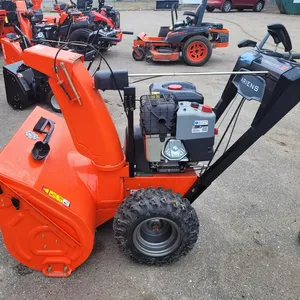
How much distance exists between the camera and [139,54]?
9.09 m

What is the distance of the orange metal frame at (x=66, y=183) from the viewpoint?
2070mm

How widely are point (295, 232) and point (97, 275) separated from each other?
1.75 meters

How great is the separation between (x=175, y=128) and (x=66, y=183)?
2.76 feet

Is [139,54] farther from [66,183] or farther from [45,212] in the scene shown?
[45,212]

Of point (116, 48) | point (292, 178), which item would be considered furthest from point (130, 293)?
point (116, 48)

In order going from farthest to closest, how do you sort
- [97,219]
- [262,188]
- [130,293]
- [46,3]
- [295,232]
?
[46,3] < [262,188] < [295,232] < [97,219] < [130,293]

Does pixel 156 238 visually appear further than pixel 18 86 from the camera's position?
No

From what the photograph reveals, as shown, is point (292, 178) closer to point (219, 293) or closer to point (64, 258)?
point (219, 293)

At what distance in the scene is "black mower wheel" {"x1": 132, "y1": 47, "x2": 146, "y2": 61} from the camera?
898 cm

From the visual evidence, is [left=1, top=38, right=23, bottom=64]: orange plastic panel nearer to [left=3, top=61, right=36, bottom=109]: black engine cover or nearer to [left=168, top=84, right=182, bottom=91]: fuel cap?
[left=3, top=61, right=36, bottom=109]: black engine cover

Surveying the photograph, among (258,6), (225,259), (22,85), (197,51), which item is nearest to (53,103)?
(22,85)

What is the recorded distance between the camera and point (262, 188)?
3508mm

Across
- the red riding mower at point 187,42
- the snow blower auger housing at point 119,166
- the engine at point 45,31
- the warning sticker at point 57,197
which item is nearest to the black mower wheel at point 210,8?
the red riding mower at point 187,42

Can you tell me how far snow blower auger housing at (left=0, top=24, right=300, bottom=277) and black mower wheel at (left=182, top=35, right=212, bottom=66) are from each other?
20.7 feet
